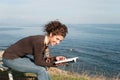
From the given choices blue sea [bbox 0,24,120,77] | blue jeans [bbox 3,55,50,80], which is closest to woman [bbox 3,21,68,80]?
blue jeans [bbox 3,55,50,80]

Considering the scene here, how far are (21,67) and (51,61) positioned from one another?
2.38 feet

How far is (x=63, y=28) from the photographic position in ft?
25.2

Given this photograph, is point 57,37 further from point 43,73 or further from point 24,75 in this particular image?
point 24,75

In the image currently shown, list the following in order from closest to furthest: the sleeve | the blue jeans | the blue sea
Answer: the sleeve, the blue jeans, the blue sea

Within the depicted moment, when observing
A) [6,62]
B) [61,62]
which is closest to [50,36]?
[61,62]

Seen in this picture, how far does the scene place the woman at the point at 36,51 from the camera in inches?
300

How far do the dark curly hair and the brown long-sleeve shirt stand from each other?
8.5 inches

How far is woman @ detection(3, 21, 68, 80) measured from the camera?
Answer: 7.61m

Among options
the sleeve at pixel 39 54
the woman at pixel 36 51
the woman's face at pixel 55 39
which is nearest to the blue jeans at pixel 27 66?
the woman at pixel 36 51

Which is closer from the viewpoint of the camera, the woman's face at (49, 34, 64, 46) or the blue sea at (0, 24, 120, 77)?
the woman's face at (49, 34, 64, 46)

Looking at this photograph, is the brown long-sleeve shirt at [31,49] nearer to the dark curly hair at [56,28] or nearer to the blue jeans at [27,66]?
the blue jeans at [27,66]

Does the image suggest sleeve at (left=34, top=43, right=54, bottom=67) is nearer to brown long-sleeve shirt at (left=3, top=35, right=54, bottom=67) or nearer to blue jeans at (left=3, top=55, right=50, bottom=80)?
brown long-sleeve shirt at (left=3, top=35, right=54, bottom=67)

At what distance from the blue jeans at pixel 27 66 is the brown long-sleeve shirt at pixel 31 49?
0.09m

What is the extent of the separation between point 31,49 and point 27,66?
0.38 metres
